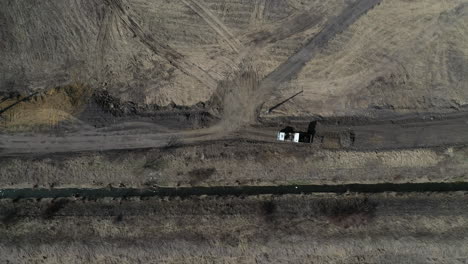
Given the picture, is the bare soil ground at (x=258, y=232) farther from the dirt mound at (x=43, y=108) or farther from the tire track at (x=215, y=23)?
the tire track at (x=215, y=23)

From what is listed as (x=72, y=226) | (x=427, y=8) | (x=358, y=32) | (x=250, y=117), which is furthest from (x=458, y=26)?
(x=72, y=226)

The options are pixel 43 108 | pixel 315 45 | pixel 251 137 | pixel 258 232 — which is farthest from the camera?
→ pixel 43 108

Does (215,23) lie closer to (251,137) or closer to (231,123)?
(231,123)

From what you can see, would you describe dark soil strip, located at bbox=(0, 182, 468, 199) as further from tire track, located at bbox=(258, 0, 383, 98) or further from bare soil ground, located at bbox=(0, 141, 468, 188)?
tire track, located at bbox=(258, 0, 383, 98)

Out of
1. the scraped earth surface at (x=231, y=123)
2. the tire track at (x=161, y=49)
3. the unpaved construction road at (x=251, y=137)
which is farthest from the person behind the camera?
the tire track at (x=161, y=49)

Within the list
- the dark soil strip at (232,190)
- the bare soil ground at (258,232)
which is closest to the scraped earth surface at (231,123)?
the bare soil ground at (258,232)

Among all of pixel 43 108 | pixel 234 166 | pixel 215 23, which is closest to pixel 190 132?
pixel 234 166

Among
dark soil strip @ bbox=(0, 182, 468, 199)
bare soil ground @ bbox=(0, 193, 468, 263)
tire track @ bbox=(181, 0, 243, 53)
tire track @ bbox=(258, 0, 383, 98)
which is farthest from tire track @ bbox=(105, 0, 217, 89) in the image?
bare soil ground @ bbox=(0, 193, 468, 263)
